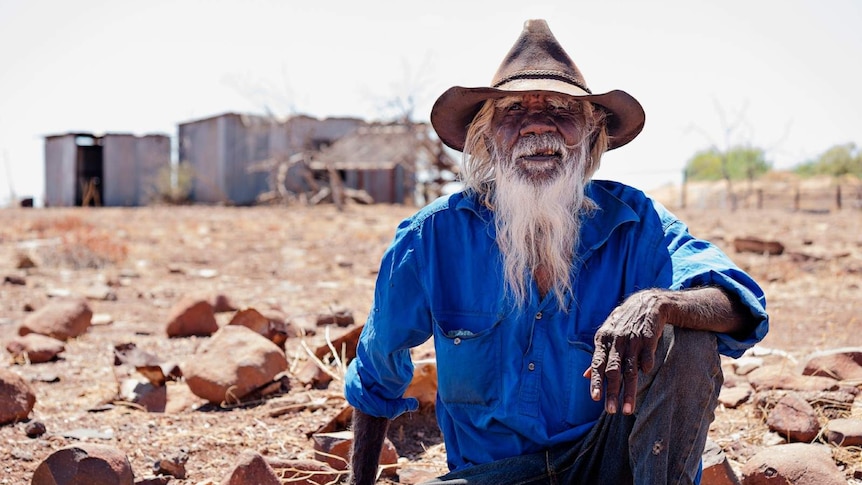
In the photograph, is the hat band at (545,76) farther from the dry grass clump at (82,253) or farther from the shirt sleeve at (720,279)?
the dry grass clump at (82,253)

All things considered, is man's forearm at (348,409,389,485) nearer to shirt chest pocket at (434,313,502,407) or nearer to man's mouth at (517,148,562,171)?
shirt chest pocket at (434,313,502,407)

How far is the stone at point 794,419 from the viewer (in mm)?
3012

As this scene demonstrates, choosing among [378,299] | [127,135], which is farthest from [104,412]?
[127,135]

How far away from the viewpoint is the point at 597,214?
7.80 ft

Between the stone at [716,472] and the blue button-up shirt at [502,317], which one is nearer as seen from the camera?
the blue button-up shirt at [502,317]

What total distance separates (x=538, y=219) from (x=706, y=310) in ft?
1.95

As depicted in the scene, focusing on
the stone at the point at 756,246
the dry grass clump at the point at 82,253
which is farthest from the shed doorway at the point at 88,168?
the stone at the point at 756,246

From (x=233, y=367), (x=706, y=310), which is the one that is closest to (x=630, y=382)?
(x=706, y=310)

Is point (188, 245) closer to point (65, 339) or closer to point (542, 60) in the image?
point (65, 339)

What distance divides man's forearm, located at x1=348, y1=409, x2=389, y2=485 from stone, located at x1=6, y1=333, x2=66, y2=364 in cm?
297

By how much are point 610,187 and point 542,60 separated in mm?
432

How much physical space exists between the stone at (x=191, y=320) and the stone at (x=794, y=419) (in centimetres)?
357

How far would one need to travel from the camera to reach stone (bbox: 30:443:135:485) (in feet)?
8.27

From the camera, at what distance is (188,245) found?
1047cm
